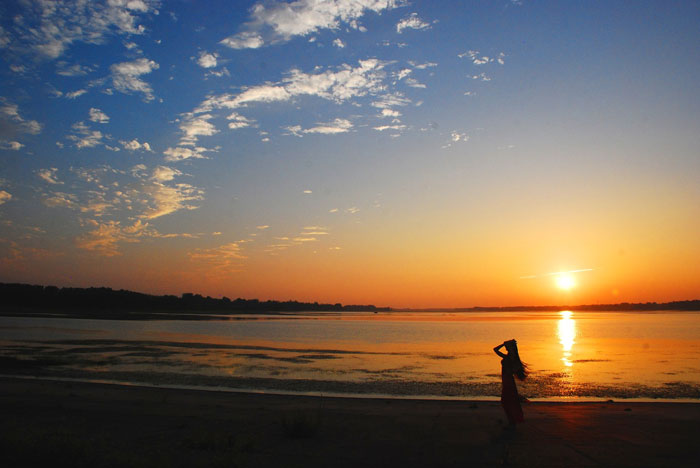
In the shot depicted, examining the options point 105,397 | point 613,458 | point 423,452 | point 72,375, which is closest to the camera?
point 613,458

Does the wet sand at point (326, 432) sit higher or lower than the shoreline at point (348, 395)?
higher

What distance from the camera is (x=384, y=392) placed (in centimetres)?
2094

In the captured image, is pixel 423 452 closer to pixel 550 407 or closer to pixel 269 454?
pixel 269 454

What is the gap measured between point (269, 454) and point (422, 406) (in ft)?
24.8

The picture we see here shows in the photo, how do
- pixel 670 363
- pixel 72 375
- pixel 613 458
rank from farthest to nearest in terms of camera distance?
1. pixel 670 363
2. pixel 72 375
3. pixel 613 458

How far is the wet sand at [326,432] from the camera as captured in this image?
9.43 metres

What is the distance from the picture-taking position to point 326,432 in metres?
12.4

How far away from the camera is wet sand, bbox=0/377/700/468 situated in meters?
9.43

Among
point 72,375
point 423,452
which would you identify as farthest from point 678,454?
point 72,375

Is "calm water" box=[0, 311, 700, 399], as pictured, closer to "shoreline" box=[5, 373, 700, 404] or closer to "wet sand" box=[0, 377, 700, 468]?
"shoreline" box=[5, 373, 700, 404]

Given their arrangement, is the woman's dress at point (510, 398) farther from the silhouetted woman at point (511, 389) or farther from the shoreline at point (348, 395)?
the shoreline at point (348, 395)

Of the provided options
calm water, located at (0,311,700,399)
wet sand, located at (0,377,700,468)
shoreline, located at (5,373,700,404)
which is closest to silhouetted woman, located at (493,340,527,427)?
wet sand, located at (0,377,700,468)

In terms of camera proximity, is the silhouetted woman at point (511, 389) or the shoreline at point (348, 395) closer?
the silhouetted woman at point (511, 389)

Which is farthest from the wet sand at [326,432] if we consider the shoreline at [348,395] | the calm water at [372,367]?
the calm water at [372,367]
